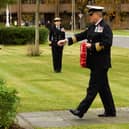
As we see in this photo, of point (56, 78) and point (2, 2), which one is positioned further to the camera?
point (2, 2)

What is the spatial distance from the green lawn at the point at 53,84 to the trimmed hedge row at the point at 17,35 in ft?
45.7

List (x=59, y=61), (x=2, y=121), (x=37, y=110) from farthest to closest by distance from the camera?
(x=59, y=61), (x=37, y=110), (x=2, y=121)

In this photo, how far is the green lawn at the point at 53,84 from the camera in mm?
11352

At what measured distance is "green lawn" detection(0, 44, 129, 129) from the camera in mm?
11352

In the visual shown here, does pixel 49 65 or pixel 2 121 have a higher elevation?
pixel 2 121

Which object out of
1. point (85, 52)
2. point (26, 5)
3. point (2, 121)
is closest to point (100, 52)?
point (85, 52)

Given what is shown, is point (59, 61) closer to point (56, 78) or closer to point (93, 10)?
point (56, 78)

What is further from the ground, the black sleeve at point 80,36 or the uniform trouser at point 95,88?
the black sleeve at point 80,36

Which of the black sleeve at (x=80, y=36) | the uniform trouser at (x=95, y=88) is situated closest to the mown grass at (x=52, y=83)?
the uniform trouser at (x=95, y=88)

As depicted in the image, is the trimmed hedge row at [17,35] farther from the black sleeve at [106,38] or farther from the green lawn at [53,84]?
the black sleeve at [106,38]

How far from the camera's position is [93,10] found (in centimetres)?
938

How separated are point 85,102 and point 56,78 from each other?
290 inches

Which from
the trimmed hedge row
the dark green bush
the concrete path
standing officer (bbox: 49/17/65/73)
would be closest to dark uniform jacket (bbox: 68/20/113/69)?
the concrete path

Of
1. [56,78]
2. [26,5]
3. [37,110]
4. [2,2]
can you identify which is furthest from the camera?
[26,5]
